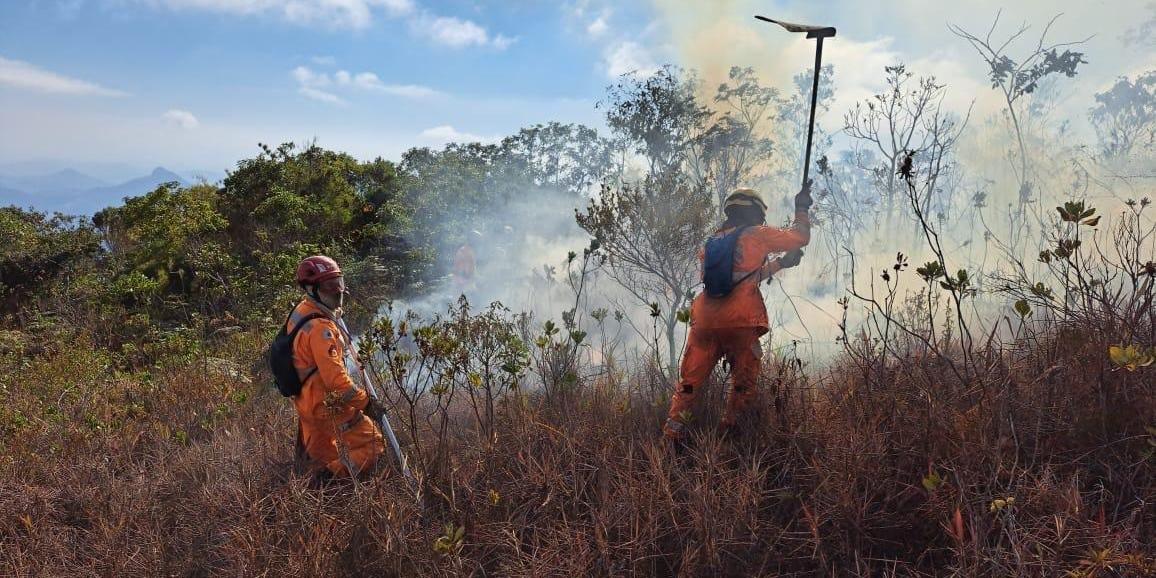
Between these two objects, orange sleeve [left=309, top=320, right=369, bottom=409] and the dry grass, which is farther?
orange sleeve [left=309, top=320, right=369, bottom=409]

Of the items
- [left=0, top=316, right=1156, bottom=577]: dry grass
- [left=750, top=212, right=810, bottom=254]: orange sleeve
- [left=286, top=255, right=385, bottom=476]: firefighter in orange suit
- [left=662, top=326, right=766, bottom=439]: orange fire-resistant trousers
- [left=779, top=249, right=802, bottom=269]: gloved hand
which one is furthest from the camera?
[left=779, top=249, right=802, bottom=269]: gloved hand

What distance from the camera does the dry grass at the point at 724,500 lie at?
2373 mm

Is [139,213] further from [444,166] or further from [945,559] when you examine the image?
[945,559]

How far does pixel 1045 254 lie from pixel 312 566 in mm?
3440

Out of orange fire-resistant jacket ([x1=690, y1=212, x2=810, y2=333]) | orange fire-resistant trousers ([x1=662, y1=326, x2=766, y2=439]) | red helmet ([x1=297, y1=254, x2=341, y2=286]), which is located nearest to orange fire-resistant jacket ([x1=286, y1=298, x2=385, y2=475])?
red helmet ([x1=297, y1=254, x2=341, y2=286])

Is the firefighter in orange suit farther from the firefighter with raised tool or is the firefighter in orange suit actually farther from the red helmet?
the firefighter with raised tool

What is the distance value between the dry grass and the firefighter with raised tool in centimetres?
18

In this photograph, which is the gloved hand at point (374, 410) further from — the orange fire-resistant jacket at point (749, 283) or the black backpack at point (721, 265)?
the black backpack at point (721, 265)

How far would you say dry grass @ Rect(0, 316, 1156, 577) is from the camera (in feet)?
7.79

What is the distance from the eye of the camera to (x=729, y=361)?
3656mm

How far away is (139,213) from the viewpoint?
45.3 ft

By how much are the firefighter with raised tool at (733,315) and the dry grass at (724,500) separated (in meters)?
0.18

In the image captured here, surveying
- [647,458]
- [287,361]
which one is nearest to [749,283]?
[647,458]

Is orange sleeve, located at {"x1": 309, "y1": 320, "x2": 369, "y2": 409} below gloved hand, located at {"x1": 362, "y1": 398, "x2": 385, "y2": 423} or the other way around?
the other way around
